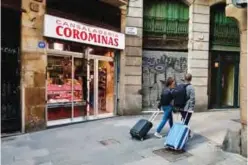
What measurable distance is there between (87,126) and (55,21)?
3584mm

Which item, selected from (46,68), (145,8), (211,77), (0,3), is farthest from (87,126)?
(211,77)

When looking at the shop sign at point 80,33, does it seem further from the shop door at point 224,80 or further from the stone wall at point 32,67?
the shop door at point 224,80

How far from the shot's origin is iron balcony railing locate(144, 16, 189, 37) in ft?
41.1

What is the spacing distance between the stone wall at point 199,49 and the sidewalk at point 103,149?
374cm

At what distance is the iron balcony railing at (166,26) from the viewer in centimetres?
1254

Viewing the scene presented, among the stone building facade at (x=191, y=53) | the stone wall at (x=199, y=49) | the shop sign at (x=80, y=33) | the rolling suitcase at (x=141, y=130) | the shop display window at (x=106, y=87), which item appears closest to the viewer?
the rolling suitcase at (x=141, y=130)

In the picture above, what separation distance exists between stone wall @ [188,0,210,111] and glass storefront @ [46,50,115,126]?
12.5ft

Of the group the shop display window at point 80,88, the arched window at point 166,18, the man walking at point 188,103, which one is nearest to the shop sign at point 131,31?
the arched window at point 166,18

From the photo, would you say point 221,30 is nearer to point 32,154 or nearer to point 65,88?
point 65,88

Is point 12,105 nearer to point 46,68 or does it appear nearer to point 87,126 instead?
point 46,68

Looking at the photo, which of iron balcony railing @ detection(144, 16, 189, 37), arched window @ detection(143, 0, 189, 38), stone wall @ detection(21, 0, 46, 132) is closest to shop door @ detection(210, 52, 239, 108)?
iron balcony railing @ detection(144, 16, 189, 37)

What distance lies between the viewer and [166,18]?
42.0 feet

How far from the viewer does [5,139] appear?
25.2 feet

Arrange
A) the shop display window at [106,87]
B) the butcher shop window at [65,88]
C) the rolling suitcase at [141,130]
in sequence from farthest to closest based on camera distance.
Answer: the shop display window at [106,87]
the butcher shop window at [65,88]
the rolling suitcase at [141,130]
